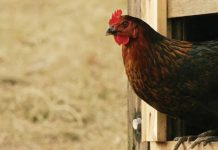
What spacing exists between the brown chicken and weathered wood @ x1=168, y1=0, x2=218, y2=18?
201 mm

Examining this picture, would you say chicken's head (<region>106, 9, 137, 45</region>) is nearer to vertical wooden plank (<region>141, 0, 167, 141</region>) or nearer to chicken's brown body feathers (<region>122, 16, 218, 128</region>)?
chicken's brown body feathers (<region>122, 16, 218, 128</region>)

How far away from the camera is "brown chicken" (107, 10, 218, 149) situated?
4.34 metres

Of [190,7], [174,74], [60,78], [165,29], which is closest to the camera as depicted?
[174,74]

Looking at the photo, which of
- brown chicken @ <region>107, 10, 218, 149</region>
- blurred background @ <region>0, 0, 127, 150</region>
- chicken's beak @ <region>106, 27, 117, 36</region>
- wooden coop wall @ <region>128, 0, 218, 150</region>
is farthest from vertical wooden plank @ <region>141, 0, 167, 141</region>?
blurred background @ <region>0, 0, 127, 150</region>

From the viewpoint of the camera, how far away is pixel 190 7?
463 centimetres

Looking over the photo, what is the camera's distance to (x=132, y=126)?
5145mm

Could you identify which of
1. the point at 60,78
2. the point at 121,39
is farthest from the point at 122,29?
the point at 60,78

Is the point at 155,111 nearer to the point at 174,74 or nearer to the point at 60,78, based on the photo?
the point at 174,74

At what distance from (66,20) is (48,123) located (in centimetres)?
257

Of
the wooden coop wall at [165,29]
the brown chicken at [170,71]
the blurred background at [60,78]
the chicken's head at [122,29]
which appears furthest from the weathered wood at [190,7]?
the blurred background at [60,78]

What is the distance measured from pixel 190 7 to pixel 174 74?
1.50 ft

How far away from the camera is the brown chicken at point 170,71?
4.34 meters

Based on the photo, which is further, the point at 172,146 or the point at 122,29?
the point at 172,146

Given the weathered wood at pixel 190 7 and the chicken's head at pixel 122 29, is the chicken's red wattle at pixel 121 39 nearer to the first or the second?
the chicken's head at pixel 122 29
